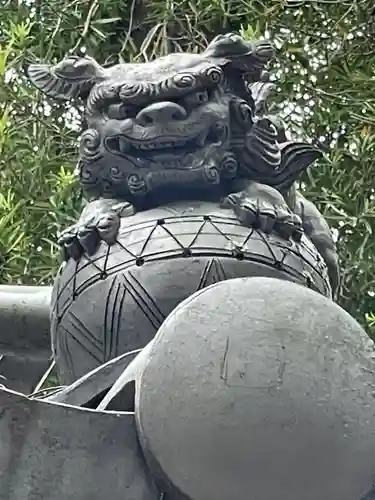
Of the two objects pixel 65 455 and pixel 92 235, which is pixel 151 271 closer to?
pixel 92 235

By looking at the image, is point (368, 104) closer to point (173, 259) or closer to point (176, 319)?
point (173, 259)

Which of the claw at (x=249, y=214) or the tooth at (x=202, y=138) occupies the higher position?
the tooth at (x=202, y=138)

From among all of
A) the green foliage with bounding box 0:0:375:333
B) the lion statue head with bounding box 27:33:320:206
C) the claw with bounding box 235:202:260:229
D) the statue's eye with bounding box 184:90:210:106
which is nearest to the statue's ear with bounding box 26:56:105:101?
the lion statue head with bounding box 27:33:320:206

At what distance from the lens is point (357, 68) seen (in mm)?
3773

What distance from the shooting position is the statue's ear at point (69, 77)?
1.53 meters

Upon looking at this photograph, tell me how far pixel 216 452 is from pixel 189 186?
0.49 m

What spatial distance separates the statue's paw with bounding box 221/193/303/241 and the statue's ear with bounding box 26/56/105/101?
7.9 inches

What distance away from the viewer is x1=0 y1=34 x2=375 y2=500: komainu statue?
1.05 metres

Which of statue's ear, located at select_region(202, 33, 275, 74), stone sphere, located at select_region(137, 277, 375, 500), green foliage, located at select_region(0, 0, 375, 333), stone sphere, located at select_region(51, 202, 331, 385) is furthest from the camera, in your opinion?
green foliage, located at select_region(0, 0, 375, 333)

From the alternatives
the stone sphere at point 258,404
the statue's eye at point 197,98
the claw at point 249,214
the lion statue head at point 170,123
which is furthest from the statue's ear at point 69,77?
the stone sphere at point 258,404

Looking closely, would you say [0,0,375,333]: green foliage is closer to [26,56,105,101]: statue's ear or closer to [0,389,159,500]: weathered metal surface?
[26,56,105,101]: statue's ear

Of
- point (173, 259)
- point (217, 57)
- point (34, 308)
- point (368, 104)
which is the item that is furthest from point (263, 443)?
point (368, 104)

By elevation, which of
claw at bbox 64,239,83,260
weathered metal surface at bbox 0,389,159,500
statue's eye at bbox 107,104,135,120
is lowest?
claw at bbox 64,239,83,260

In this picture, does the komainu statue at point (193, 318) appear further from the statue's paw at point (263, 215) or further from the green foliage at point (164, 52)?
the green foliage at point (164, 52)
